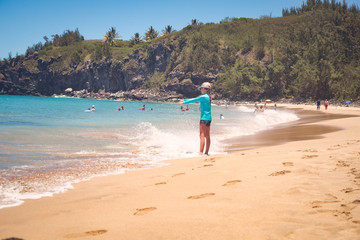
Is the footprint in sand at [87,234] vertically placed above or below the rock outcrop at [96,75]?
below

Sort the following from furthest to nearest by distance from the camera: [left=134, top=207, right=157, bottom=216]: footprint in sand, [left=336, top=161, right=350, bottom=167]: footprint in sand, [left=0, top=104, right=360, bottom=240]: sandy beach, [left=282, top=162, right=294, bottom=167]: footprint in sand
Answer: [left=282, top=162, right=294, bottom=167]: footprint in sand < [left=336, top=161, right=350, bottom=167]: footprint in sand < [left=134, top=207, right=157, bottom=216]: footprint in sand < [left=0, top=104, right=360, bottom=240]: sandy beach

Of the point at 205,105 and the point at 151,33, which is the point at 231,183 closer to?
the point at 205,105

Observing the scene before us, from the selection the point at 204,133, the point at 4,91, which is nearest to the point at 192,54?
the point at 4,91

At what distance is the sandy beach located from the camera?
291 centimetres

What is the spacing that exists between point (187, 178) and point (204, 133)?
3384 mm

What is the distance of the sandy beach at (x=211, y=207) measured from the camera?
115 inches

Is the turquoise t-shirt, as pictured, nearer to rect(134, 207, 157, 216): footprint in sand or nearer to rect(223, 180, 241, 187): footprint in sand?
rect(223, 180, 241, 187): footprint in sand

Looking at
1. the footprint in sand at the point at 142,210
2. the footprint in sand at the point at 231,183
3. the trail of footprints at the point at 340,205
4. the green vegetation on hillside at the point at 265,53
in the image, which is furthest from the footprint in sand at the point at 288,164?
the green vegetation on hillside at the point at 265,53

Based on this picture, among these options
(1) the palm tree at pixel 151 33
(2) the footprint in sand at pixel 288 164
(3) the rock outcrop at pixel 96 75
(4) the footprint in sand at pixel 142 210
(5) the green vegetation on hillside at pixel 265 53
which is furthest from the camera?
(1) the palm tree at pixel 151 33

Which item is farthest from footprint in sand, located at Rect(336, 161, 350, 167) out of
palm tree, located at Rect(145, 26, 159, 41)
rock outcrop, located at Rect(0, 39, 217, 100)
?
palm tree, located at Rect(145, 26, 159, 41)

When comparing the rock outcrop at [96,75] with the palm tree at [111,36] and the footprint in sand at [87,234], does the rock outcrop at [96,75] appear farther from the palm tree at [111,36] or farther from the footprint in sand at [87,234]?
the footprint in sand at [87,234]

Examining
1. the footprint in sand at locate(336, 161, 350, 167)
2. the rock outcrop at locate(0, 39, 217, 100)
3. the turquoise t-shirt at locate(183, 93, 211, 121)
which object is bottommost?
the footprint in sand at locate(336, 161, 350, 167)

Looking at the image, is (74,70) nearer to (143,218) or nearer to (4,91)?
(4,91)

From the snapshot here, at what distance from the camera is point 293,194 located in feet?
12.7
